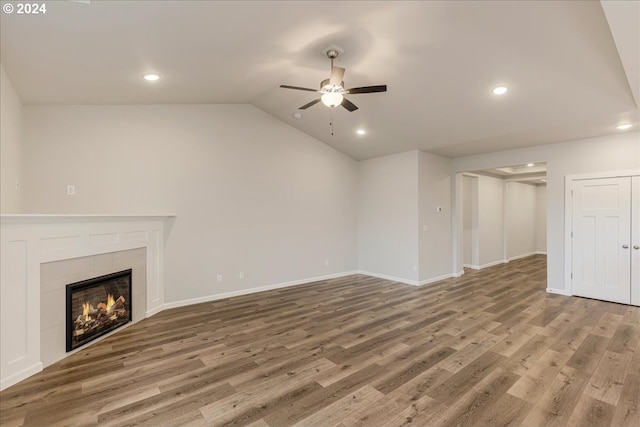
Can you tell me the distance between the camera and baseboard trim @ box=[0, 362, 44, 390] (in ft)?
8.11

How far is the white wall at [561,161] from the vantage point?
4.73 m

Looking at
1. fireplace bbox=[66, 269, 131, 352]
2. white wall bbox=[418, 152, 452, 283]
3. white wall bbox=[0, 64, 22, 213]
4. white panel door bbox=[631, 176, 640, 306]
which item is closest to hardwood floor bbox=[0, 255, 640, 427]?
fireplace bbox=[66, 269, 131, 352]

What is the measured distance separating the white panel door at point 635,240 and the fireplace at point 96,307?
7564 millimetres

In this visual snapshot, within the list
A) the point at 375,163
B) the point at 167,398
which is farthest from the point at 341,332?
the point at 375,163

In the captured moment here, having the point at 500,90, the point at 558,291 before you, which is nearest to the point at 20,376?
the point at 500,90

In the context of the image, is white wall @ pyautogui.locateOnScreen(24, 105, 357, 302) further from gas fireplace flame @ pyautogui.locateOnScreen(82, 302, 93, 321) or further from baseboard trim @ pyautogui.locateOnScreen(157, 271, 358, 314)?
gas fireplace flame @ pyautogui.locateOnScreen(82, 302, 93, 321)

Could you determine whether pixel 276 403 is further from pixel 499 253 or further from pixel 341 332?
pixel 499 253

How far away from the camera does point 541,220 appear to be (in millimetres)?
10391

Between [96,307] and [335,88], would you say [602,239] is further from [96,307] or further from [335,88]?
[96,307]

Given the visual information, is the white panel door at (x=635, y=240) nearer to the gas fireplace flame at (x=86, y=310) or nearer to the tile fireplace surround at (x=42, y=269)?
the tile fireplace surround at (x=42, y=269)

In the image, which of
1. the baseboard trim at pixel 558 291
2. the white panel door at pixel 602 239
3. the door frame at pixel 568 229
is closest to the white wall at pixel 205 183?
the baseboard trim at pixel 558 291

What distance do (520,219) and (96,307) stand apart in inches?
438

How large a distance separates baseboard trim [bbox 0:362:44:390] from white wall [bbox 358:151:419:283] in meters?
5.65

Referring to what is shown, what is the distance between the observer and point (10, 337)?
8.30 ft
